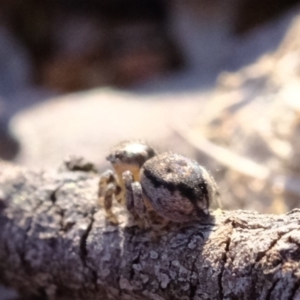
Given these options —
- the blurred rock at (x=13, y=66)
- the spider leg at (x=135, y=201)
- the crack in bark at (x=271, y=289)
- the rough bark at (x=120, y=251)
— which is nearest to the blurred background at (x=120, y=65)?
the blurred rock at (x=13, y=66)

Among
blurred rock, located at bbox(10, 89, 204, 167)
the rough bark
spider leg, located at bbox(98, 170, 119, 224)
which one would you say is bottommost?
the rough bark

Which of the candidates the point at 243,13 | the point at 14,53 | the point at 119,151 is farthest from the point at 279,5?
the point at 119,151

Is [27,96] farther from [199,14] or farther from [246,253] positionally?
[246,253]

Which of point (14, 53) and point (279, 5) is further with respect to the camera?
point (14, 53)

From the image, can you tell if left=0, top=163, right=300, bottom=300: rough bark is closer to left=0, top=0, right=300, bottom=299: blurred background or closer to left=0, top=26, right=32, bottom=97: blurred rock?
left=0, top=0, right=300, bottom=299: blurred background

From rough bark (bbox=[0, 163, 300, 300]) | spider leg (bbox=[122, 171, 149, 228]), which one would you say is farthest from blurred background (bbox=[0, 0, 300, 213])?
spider leg (bbox=[122, 171, 149, 228])
